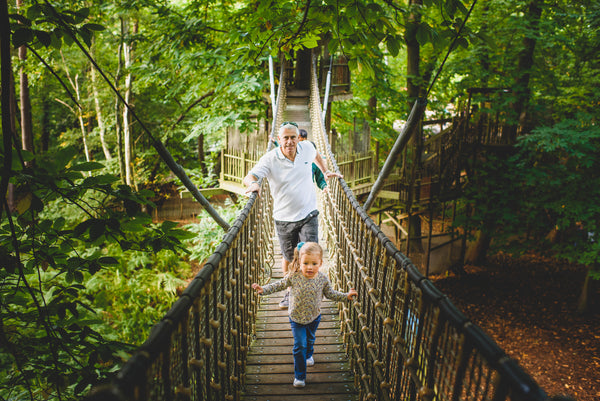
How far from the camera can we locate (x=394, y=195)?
8.90 metres

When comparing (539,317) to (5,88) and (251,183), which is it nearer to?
(251,183)

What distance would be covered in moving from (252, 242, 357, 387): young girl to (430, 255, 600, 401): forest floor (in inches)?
212

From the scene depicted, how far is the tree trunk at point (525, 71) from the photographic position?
7242 millimetres

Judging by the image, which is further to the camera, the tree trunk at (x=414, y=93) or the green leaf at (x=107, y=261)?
the tree trunk at (x=414, y=93)

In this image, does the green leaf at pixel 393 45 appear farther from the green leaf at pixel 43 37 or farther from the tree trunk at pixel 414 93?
the tree trunk at pixel 414 93

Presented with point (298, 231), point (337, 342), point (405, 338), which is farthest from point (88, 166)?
point (337, 342)

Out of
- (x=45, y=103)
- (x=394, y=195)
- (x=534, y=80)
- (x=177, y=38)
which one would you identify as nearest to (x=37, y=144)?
(x=45, y=103)

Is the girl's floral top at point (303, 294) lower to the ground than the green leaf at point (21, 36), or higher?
lower

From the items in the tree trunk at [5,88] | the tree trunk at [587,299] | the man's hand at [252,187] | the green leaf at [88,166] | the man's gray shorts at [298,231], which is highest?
the tree trunk at [5,88]

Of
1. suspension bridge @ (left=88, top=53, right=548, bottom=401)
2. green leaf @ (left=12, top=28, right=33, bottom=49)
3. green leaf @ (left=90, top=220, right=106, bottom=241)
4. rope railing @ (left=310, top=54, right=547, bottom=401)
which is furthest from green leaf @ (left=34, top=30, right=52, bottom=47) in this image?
rope railing @ (left=310, top=54, right=547, bottom=401)

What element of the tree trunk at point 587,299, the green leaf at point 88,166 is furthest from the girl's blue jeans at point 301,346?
Result: the tree trunk at point 587,299

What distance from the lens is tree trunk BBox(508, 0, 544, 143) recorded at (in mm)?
7242

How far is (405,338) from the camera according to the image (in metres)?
1.53

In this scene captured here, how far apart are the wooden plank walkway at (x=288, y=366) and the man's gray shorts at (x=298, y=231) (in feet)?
1.93
